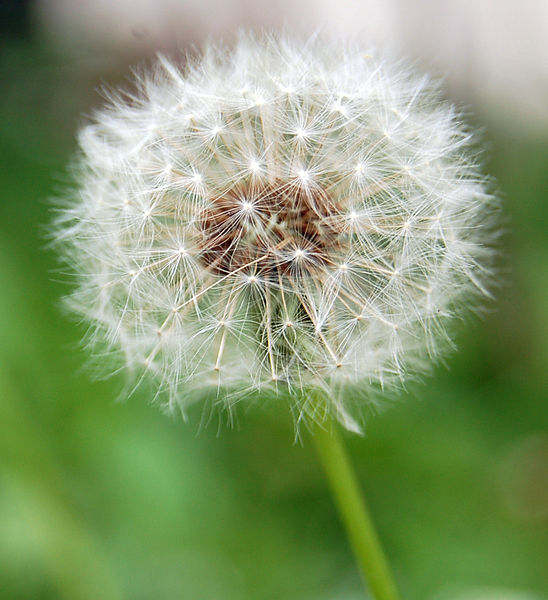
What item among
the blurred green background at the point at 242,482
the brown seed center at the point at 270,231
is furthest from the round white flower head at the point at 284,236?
the blurred green background at the point at 242,482

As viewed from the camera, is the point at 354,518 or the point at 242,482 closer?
the point at 354,518

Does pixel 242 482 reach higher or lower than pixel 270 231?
lower

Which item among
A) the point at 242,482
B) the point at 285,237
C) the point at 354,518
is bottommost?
the point at 354,518

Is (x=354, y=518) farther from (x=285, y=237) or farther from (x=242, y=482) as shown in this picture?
(x=242, y=482)

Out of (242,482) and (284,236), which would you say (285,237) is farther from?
(242,482)

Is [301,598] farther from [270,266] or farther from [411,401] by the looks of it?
[270,266]

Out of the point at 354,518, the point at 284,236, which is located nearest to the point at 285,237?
the point at 284,236
